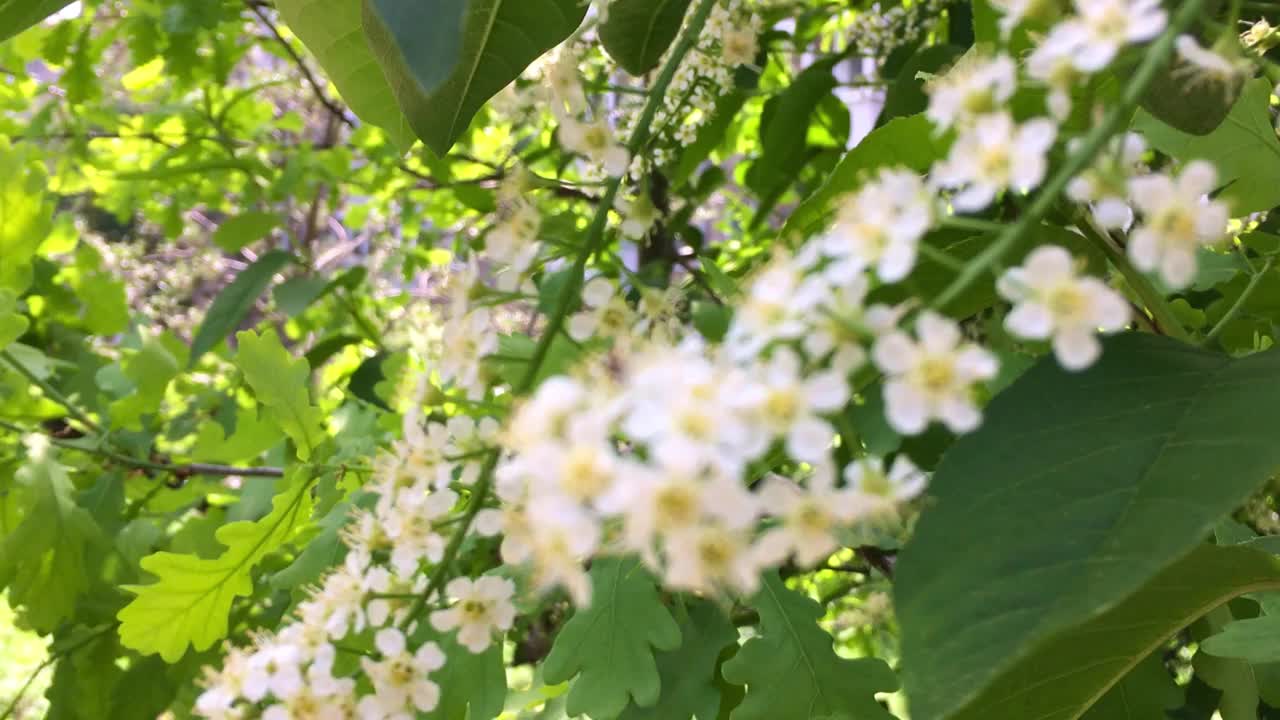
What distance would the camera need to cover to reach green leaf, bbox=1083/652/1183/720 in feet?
1.96

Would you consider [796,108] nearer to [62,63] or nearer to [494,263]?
[494,263]

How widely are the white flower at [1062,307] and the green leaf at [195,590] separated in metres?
0.47

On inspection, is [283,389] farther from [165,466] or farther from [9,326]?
[165,466]

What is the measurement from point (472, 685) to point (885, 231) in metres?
0.38

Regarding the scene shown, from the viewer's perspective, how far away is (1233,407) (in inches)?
15.0

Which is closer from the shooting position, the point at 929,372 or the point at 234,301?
the point at 929,372

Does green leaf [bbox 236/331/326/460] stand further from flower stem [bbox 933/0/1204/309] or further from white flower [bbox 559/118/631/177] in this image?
flower stem [bbox 933/0/1204/309]

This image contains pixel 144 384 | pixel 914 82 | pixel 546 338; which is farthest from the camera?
pixel 144 384

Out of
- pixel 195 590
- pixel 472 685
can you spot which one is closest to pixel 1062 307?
pixel 472 685

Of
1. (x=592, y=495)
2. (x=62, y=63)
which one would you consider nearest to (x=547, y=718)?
(x=592, y=495)

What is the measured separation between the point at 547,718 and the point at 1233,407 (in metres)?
0.50

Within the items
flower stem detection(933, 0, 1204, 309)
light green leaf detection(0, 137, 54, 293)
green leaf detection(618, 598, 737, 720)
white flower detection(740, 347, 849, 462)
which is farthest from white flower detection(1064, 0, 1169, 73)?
light green leaf detection(0, 137, 54, 293)

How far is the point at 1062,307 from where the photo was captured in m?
0.28

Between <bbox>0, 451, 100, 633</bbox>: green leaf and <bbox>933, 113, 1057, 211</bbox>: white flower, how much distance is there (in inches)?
34.0
